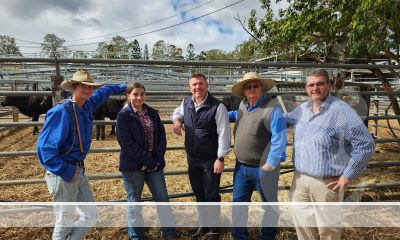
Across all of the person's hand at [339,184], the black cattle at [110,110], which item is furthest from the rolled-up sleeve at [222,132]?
the black cattle at [110,110]

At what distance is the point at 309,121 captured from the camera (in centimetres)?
248

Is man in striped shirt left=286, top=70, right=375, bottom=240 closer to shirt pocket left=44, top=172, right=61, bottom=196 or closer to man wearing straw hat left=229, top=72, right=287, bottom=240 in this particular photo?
man wearing straw hat left=229, top=72, right=287, bottom=240

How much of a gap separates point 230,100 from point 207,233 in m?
7.90

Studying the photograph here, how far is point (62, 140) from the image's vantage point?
2.37 meters

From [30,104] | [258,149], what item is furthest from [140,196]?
[30,104]

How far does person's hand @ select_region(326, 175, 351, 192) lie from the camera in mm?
2293

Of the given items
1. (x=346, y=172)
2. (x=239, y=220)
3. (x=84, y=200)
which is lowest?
(x=239, y=220)

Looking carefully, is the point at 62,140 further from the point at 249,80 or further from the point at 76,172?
the point at 249,80

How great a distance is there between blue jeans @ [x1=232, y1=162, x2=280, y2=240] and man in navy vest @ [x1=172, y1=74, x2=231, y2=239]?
0.68ft

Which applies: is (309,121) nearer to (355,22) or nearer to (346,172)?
(346,172)

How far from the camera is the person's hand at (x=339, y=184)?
90.3 inches

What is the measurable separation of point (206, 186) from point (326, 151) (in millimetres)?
1172

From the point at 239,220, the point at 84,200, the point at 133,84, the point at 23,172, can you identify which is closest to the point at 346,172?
the point at 239,220

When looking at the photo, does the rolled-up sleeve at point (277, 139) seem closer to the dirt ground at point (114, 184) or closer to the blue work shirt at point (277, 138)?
the blue work shirt at point (277, 138)
